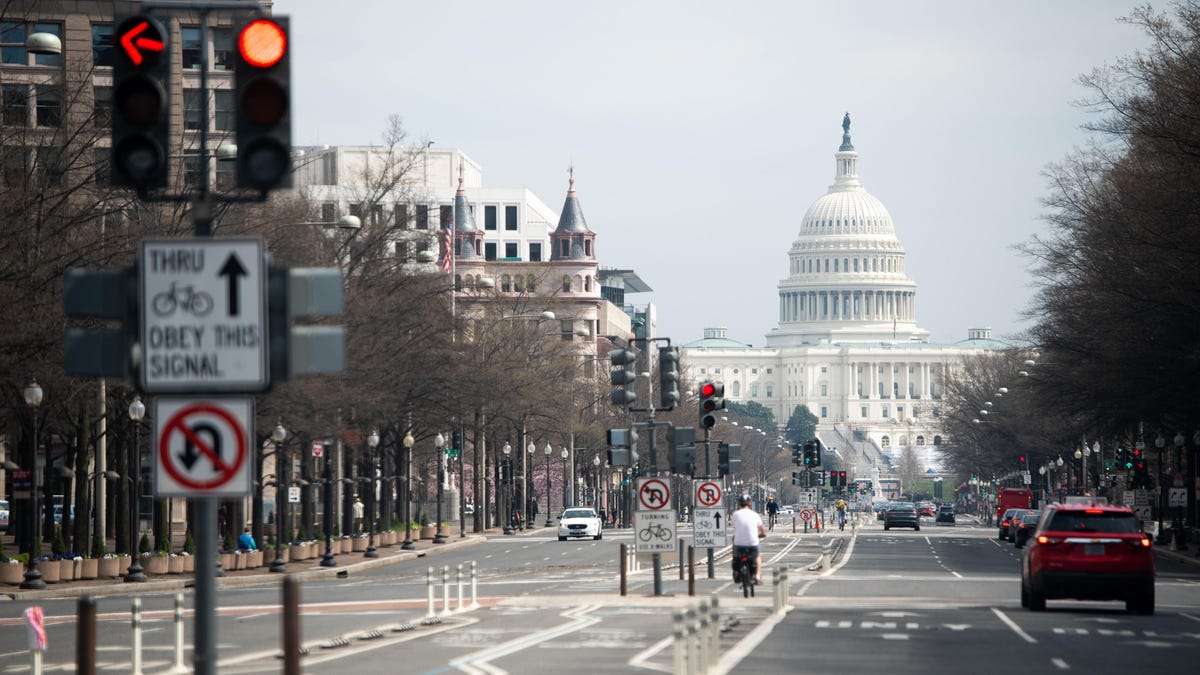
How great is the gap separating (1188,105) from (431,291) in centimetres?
2723

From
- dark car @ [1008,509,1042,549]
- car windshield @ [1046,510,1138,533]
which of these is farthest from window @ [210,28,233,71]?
car windshield @ [1046,510,1138,533]

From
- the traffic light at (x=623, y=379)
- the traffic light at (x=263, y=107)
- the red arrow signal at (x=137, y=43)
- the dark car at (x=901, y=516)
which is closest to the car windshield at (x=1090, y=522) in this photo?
the traffic light at (x=623, y=379)

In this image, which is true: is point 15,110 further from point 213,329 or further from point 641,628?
point 213,329

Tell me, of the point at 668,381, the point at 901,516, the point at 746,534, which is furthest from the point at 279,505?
the point at 901,516

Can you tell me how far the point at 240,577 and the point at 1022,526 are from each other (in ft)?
103

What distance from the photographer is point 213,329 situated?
1108 cm

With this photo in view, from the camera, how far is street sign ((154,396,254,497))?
11.2 metres

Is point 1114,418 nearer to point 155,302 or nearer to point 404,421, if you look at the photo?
point 404,421

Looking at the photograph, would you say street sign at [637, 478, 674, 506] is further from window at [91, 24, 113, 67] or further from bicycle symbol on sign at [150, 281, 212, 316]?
window at [91, 24, 113, 67]

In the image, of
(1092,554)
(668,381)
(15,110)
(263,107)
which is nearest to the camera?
(263,107)

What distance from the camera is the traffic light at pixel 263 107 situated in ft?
38.3

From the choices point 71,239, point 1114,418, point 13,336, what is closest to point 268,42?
point 13,336

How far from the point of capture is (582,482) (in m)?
136

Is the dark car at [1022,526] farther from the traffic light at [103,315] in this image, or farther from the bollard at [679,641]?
the traffic light at [103,315]
